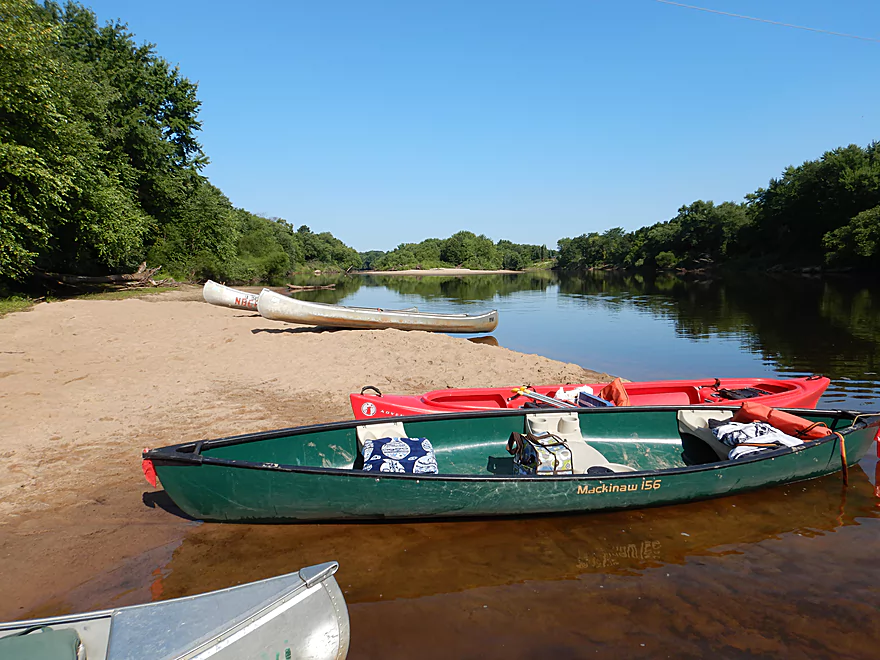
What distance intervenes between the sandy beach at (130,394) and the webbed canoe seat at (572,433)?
3.95 metres

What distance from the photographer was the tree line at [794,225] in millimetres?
50062

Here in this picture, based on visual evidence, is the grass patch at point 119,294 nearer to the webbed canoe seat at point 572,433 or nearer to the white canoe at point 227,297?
the white canoe at point 227,297

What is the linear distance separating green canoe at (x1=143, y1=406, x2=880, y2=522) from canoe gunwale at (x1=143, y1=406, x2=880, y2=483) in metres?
0.01

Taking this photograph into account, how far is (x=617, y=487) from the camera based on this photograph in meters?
5.33

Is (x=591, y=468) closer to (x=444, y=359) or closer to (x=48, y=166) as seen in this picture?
(x=444, y=359)

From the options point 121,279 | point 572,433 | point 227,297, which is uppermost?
point 121,279

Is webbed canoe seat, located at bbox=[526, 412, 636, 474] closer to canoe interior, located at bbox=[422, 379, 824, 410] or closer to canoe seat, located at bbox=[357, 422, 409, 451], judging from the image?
canoe interior, located at bbox=[422, 379, 824, 410]

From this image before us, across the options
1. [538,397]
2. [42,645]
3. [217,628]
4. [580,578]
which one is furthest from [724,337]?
[42,645]

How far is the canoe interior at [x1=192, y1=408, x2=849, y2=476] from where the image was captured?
6.20m

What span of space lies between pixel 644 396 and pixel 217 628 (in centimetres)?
761

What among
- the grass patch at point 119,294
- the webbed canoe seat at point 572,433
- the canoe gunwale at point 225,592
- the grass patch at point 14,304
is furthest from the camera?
the grass patch at point 119,294

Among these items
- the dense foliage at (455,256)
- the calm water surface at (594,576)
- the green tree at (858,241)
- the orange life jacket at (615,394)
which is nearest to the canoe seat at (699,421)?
the orange life jacket at (615,394)

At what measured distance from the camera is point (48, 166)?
1675 centimetres

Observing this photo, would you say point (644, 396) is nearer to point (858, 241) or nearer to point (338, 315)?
point (338, 315)
